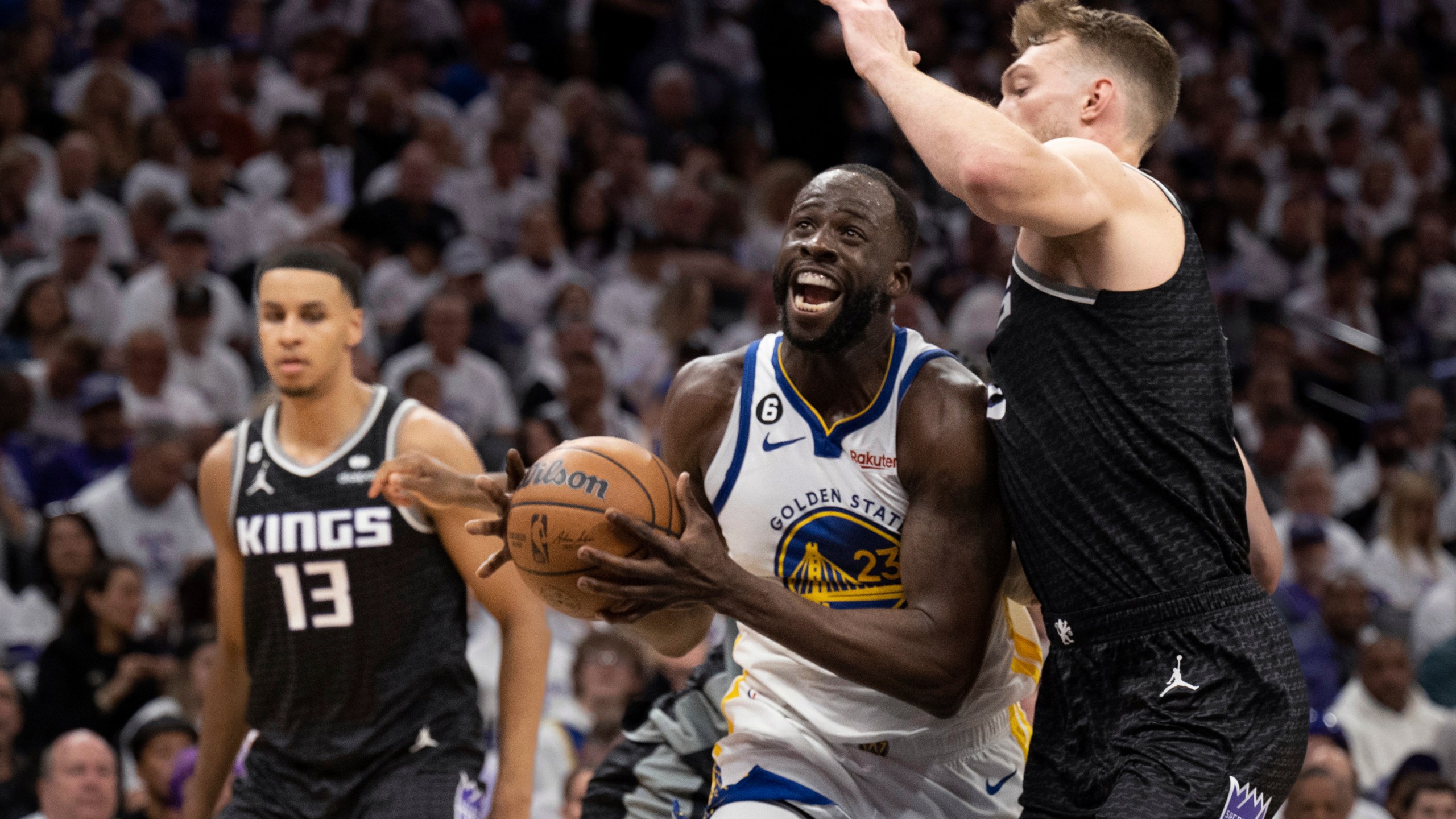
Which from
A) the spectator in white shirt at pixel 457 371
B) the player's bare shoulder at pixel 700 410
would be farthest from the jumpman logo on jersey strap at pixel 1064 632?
the spectator in white shirt at pixel 457 371

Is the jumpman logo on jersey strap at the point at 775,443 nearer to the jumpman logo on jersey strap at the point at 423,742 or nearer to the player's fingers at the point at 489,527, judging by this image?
the player's fingers at the point at 489,527

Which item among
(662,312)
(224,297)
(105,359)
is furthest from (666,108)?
(105,359)

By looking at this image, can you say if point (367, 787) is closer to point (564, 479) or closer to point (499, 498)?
point (499, 498)

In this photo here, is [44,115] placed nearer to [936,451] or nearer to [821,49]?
[821,49]

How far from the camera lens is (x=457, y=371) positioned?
9.39 metres

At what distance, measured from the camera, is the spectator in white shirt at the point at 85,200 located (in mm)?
9898

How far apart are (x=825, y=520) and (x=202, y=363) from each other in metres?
6.42

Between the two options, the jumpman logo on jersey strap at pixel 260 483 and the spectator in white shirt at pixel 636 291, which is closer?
the jumpman logo on jersey strap at pixel 260 483

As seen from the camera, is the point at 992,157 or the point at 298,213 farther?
the point at 298,213

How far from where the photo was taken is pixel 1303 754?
313 centimetres

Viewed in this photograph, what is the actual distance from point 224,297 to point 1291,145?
9.21m

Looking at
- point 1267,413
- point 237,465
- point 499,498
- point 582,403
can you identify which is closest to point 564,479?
point 499,498

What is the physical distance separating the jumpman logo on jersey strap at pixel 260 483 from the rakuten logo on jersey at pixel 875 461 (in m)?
1.81

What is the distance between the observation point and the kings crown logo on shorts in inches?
116
